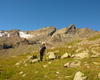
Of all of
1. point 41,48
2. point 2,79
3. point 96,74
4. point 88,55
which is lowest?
point 2,79

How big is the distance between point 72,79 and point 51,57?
15.5 m

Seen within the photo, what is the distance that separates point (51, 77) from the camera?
46.4ft

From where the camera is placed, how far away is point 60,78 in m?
13.3

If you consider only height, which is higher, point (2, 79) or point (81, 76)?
point (81, 76)

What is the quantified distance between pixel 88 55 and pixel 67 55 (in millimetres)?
5105

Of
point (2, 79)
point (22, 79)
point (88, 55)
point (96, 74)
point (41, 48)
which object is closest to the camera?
point (96, 74)

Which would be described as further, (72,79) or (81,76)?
(72,79)

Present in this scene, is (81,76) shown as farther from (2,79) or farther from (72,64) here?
(2,79)

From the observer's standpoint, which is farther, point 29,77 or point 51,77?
point 29,77

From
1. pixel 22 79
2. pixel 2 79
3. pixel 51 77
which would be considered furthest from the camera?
pixel 2 79

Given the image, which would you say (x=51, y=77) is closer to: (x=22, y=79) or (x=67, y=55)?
(x=22, y=79)

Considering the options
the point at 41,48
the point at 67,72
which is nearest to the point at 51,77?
the point at 67,72

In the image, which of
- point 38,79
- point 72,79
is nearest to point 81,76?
point 72,79

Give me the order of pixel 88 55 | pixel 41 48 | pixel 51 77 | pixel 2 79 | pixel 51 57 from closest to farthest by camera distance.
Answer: pixel 51 77, pixel 2 79, pixel 88 55, pixel 41 48, pixel 51 57
